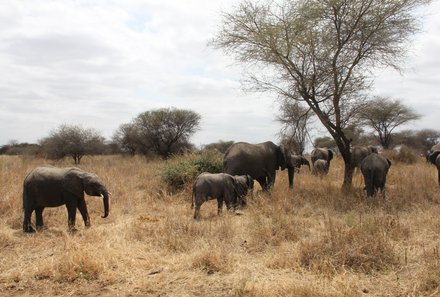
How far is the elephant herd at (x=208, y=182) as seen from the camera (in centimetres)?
772

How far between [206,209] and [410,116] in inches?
1184

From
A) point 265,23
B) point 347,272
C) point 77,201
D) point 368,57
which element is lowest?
point 347,272

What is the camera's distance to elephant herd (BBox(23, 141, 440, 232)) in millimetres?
7719

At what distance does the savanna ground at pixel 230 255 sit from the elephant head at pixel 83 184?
2.13 feet

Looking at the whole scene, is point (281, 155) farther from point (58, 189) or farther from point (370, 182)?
point (58, 189)

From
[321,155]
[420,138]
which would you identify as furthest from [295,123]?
[420,138]

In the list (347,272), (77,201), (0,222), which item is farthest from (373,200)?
(0,222)

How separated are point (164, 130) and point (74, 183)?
2707 cm

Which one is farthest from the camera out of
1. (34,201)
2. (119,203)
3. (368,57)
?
(368,57)

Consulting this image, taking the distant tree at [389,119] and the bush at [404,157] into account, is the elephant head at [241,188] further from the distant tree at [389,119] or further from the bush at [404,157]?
the distant tree at [389,119]

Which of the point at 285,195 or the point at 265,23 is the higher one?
the point at 265,23

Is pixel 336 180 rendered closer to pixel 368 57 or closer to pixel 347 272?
pixel 368 57

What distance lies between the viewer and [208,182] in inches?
349

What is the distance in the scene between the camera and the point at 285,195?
10453 mm
